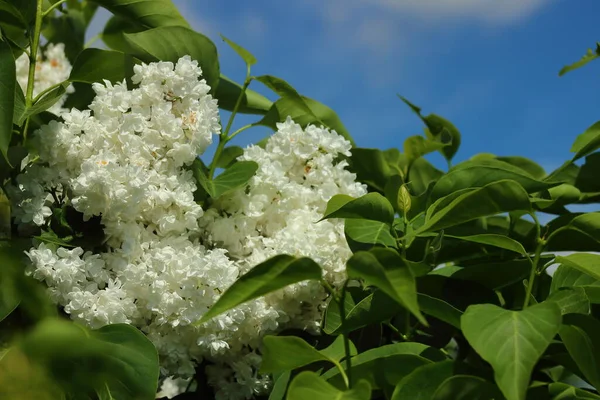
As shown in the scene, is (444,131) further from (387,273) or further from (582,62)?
(387,273)

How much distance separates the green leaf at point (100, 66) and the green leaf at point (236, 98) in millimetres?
175

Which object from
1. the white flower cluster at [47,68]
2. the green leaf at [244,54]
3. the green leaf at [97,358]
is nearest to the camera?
the green leaf at [97,358]

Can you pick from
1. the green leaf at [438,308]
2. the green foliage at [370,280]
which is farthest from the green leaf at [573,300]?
the green leaf at [438,308]

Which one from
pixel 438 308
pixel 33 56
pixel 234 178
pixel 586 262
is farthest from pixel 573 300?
pixel 33 56

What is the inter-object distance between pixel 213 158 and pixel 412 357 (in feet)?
1.51

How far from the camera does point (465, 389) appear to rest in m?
0.63

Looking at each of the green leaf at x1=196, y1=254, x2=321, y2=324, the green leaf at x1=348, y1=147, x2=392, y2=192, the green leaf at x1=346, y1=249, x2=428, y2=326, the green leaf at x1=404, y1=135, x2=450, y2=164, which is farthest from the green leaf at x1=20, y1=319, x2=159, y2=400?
the green leaf at x1=404, y1=135, x2=450, y2=164

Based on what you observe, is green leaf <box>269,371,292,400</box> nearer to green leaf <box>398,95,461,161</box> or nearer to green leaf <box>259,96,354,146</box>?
green leaf <box>259,96,354,146</box>

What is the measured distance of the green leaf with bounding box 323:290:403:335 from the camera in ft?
2.41

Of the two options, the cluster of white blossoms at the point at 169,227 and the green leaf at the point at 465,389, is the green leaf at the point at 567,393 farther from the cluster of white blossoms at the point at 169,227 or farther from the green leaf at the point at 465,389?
the cluster of white blossoms at the point at 169,227

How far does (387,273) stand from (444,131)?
0.78 m

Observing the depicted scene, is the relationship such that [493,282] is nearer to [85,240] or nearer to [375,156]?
[375,156]

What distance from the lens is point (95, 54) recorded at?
96 cm

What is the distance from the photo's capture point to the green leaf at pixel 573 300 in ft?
2.30
